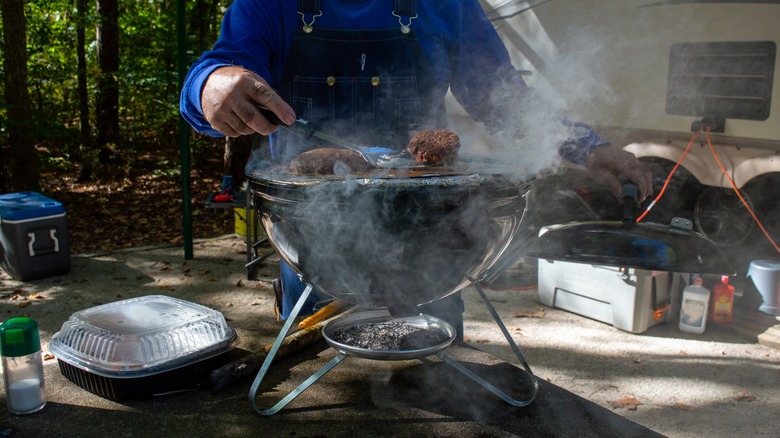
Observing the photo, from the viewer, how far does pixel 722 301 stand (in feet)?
15.8

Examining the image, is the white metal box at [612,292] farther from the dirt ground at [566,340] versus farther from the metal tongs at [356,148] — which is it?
the metal tongs at [356,148]

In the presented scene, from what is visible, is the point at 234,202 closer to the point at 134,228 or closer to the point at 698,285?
the point at 134,228

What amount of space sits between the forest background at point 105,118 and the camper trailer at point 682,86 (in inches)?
171

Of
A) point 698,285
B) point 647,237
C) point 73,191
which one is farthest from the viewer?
point 73,191

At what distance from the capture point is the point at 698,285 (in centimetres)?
479

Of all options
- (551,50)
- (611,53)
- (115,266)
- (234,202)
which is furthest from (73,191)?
(611,53)

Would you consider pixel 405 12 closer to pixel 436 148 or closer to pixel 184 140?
pixel 436 148

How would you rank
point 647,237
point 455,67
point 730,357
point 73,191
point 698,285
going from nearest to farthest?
point 647,237 < point 455,67 < point 730,357 < point 698,285 < point 73,191

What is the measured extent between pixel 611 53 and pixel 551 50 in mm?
600

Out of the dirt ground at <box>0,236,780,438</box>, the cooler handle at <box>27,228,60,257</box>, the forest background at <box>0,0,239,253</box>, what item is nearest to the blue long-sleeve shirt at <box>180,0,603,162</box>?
the dirt ground at <box>0,236,780,438</box>

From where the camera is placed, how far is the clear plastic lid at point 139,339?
2.06 m

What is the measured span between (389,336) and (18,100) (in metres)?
6.81

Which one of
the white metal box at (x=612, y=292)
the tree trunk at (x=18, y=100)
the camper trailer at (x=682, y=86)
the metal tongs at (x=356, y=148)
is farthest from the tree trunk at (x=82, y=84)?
the metal tongs at (x=356, y=148)

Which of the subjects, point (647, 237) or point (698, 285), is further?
point (698, 285)
